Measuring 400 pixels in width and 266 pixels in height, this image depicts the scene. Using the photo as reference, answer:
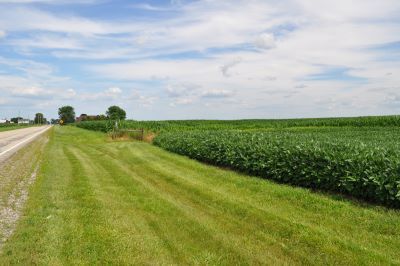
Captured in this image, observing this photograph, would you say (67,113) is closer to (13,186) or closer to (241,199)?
(13,186)

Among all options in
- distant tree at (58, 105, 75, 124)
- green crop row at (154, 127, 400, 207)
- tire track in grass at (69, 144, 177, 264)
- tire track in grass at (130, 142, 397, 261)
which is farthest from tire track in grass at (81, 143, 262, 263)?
distant tree at (58, 105, 75, 124)

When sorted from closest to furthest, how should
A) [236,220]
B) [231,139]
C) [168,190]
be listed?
[236,220] < [168,190] < [231,139]

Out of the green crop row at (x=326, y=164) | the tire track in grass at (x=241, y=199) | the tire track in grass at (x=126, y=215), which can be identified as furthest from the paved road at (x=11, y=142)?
the green crop row at (x=326, y=164)

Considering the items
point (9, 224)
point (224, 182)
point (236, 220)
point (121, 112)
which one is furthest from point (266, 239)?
point (121, 112)

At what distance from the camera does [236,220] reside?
27.1 feet

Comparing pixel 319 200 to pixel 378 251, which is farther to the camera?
pixel 319 200

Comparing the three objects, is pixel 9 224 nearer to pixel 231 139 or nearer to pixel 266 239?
pixel 266 239

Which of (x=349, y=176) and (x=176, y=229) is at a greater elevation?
(x=349, y=176)

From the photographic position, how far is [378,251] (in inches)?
251

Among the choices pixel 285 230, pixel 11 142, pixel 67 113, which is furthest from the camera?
pixel 67 113

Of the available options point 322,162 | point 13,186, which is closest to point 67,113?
point 13,186

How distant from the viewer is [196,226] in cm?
774

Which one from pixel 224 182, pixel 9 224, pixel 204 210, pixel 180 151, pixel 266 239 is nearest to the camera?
pixel 266 239

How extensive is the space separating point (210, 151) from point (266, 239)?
35.4ft
